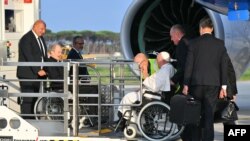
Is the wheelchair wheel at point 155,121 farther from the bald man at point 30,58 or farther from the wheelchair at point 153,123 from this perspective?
the bald man at point 30,58

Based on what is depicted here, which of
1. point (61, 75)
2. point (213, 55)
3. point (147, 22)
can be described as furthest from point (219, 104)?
point (147, 22)

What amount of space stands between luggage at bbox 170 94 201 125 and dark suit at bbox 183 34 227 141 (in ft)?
0.78

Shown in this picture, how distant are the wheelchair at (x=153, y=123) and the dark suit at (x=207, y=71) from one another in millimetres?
995

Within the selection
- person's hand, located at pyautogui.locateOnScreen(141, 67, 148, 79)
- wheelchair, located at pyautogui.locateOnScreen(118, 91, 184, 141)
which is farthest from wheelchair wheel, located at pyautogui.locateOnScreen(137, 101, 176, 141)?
person's hand, located at pyautogui.locateOnScreen(141, 67, 148, 79)

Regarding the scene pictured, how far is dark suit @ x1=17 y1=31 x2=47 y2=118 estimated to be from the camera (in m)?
10.4

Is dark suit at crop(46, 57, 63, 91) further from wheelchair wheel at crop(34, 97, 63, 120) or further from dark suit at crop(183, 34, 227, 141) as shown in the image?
dark suit at crop(183, 34, 227, 141)

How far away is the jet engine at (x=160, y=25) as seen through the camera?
13969 mm

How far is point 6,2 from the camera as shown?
36.1ft

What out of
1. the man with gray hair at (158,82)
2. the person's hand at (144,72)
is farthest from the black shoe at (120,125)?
the person's hand at (144,72)

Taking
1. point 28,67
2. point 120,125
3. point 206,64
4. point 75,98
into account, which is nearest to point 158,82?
point 120,125

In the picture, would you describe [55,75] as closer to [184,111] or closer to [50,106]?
[50,106]

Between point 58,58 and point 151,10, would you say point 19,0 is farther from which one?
point 151,10

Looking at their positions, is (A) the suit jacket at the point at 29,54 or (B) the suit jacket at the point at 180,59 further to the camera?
(A) the suit jacket at the point at 29,54

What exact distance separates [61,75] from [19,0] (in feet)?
4.89
